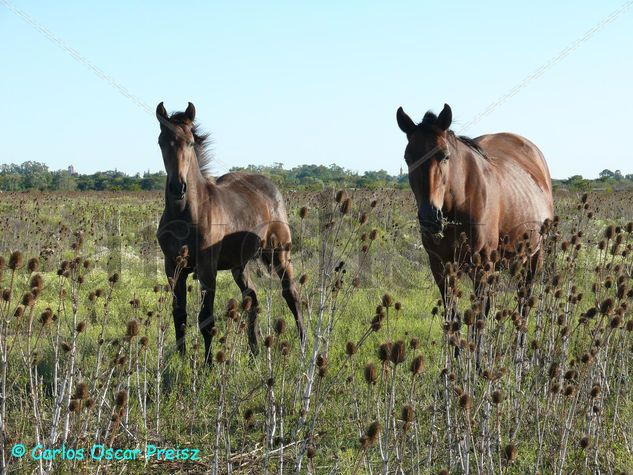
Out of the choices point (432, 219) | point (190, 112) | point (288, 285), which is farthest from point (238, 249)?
point (432, 219)

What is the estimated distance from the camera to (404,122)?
6.00 metres

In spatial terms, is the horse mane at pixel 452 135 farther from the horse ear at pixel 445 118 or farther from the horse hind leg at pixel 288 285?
the horse hind leg at pixel 288 285

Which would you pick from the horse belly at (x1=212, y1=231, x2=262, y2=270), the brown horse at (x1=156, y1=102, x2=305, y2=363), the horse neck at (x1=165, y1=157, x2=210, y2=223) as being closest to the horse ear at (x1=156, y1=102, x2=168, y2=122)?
the brown horse at (x1=156, y1=102, x2=305, y2=363)

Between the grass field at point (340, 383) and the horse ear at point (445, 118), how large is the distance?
0.98 meters

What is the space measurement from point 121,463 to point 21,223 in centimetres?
1198

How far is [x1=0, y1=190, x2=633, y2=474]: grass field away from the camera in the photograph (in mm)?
3041

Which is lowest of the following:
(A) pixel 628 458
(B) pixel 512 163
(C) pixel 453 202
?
(A) pixel 628 458

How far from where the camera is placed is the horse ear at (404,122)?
5.96m

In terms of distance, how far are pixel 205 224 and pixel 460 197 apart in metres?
2.35

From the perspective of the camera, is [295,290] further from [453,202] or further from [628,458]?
[628,458]

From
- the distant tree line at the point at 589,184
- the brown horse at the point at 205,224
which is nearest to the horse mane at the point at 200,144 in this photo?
the brown horse at the point at 205,224

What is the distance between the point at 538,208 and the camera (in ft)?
23.7

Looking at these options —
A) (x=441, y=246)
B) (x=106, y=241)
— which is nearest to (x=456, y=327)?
(x=441, y=246)

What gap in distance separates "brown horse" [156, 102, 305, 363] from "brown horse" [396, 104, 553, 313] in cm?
130
